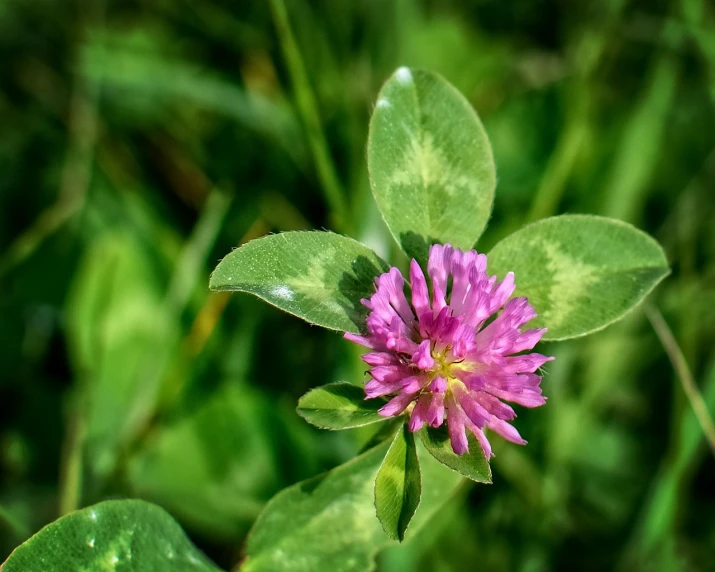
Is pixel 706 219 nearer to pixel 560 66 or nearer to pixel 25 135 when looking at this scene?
pixel 560 66

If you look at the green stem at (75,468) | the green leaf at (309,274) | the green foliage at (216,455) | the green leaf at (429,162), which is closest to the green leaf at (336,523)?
the green leaf at (309,274)

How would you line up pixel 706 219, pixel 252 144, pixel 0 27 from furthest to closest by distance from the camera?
pixel 0 27
pixel 252 144
pixel 706 219

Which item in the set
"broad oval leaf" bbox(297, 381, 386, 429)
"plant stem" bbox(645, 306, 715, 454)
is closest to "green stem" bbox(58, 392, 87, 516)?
"broad oval leaf" bbox(297, 381, 386, 429)

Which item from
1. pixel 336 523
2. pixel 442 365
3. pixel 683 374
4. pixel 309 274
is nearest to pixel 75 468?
pixel 336 523

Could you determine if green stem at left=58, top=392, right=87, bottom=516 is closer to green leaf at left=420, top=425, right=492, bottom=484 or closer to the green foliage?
the green foliage

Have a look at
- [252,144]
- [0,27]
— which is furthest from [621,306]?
[0,27]

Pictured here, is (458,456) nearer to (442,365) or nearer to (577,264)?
(442,365)
